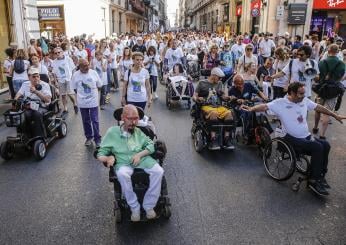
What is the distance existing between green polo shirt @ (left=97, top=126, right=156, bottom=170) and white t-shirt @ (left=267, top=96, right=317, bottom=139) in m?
2.14

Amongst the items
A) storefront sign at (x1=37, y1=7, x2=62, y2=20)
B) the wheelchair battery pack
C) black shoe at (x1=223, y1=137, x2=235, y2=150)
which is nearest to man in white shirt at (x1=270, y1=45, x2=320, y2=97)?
black shoe at (x1=223, y1=137, x2=235, y2=150)

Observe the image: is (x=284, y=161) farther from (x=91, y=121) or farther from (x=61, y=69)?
(x=61, y=69)

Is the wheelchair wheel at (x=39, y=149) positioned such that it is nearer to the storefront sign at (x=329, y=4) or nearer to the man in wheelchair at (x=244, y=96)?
the man in wheelchair at (x=244, y=96)

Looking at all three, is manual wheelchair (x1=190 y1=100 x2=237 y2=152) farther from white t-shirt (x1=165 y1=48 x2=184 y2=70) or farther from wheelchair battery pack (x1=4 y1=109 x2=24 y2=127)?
white t-shirt (x1=165 y1=48 x2=184 y2=70)

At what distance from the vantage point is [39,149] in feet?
20.8

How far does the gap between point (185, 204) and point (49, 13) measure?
71.9ft

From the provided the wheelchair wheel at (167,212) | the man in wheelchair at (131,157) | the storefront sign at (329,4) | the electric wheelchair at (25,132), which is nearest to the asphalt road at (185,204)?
the wheelchair wheel at (167,212)

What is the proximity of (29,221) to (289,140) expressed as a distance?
3.69 m

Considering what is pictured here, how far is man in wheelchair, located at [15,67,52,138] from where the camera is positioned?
259 inches

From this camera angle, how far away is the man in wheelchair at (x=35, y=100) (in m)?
6.57

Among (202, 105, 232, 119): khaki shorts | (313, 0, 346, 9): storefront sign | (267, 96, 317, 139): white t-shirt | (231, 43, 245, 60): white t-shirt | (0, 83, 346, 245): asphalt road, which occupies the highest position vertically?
(313, 0, 346, 9): storefront sign

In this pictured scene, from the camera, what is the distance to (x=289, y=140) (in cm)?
520

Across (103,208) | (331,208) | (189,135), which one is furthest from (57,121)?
(331,208)

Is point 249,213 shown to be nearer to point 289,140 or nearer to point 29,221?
point 289,140
